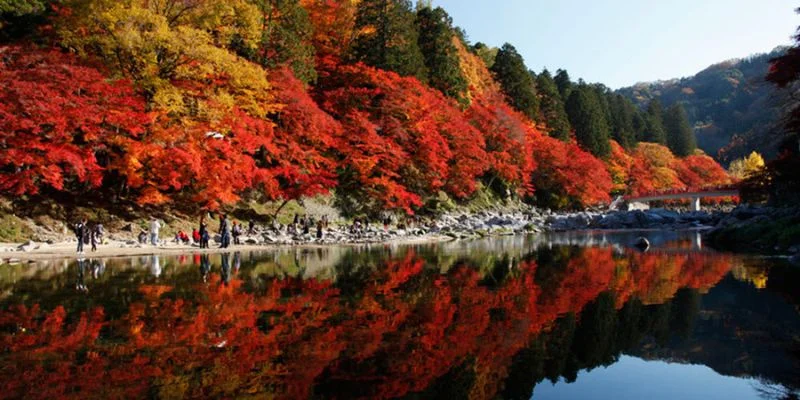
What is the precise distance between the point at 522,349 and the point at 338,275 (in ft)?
26.2

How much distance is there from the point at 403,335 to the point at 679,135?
87483mm

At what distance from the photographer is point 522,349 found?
7113 millimetres

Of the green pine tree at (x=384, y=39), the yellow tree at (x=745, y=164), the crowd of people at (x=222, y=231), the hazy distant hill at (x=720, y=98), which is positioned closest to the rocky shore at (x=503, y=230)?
the crowd of people at (x=222, y=231)

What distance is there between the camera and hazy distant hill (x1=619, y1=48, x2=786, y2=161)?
11939cm

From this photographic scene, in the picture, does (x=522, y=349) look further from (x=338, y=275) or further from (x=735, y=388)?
(x=338, y=275)

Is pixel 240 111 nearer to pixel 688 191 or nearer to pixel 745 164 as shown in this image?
pixel 688 191

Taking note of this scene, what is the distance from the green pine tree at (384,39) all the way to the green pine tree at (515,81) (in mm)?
19144

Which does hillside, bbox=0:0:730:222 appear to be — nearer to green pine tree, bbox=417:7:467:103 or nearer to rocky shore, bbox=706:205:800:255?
green pine tree, bbox=417:7:467:103

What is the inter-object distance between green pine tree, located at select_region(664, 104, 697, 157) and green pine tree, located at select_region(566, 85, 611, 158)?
22.8 m

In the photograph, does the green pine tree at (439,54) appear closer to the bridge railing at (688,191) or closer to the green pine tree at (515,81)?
the green pine tree at (515,81)

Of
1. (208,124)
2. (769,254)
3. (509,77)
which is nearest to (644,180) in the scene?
(509,77)

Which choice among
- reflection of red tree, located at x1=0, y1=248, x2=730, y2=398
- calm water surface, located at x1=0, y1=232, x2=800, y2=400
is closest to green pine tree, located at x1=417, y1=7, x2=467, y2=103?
calm water surface, located at x1=0, y1=232, x2=800, y2=400

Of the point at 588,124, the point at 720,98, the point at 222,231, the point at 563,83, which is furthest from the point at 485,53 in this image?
the point at 720,98

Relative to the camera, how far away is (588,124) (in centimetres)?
6525
